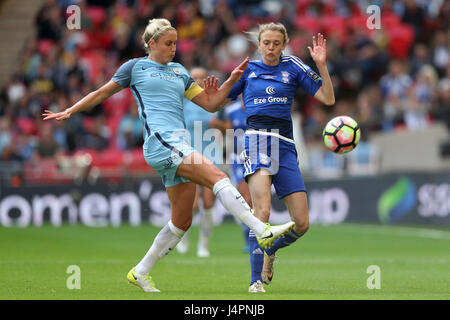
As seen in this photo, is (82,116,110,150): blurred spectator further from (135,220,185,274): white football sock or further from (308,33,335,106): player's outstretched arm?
(308,33,335,106): player's outstretched arm

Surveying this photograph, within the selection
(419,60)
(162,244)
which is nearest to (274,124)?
(162,244)

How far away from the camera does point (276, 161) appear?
8984mm

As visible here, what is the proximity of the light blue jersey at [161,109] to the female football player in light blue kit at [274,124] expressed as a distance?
0.74 meters

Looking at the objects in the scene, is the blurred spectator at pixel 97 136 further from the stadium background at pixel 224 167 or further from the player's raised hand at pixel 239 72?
the player's raised hand at pixel 239 72

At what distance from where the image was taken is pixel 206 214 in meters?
14.2

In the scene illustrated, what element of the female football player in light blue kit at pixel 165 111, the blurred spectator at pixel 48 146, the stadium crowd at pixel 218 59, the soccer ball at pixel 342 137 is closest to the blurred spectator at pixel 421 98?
the stadium crowd at pixel 218 59

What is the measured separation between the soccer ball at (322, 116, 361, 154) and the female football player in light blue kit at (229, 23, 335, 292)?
1.44 feet

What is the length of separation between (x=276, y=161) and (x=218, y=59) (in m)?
14.4

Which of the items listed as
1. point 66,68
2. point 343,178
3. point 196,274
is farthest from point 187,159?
point 66,68

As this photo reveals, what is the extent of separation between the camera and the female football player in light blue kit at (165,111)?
835 cm

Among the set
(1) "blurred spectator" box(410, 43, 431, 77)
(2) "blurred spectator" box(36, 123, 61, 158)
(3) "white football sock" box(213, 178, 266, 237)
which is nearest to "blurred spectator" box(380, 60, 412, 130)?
(1) "blurred spectator" box(410, 43, 431, 77)

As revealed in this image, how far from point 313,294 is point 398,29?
16.4 m

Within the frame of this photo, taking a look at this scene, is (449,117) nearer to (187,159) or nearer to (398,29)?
(398,29)

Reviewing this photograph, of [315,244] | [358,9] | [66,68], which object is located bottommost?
[315,244]
